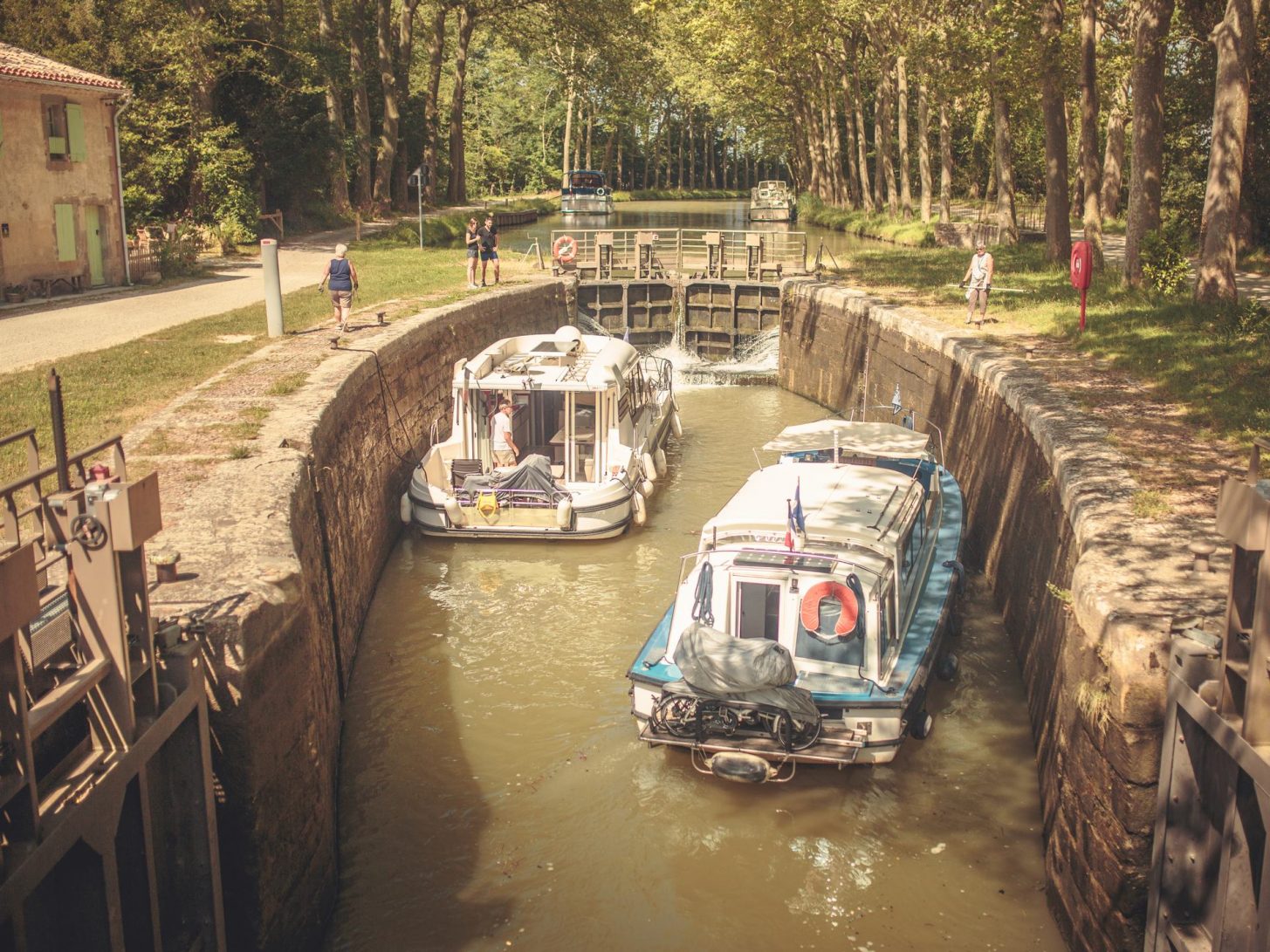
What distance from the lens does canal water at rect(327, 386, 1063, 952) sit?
318 inches

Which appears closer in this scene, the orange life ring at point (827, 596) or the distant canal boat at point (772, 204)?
the orange life ring at point (827, 596)

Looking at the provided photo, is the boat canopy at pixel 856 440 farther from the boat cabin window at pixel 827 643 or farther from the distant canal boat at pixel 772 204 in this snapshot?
the distant canal boat at pixel 772 204

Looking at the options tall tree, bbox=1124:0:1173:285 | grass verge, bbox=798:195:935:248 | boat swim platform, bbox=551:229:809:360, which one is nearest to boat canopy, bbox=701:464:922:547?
tall tree, bbox=1124:0:1173:285

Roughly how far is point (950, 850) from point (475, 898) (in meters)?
3.32

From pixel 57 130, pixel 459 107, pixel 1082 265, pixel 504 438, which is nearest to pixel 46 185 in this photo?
pixel 57 130

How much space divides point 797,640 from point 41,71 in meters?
19.0

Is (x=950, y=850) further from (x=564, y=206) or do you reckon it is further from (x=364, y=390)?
(x=564, y=206)

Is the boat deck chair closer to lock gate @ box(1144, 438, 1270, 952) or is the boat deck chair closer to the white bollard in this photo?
the white bollard

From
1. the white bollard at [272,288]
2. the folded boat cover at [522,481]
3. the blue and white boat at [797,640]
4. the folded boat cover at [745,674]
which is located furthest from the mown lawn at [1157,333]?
the white bollard at [272,288]

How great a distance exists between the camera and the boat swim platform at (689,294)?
28.1m

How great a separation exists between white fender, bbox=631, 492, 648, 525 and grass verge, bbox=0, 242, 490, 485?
425 centimetres

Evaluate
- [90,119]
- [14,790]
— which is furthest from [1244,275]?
[14,790]

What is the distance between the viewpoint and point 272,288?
1752 cm

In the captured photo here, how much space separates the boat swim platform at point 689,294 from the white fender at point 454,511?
45.4 ft
